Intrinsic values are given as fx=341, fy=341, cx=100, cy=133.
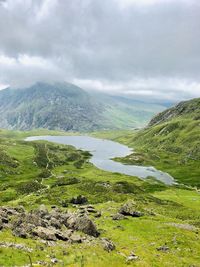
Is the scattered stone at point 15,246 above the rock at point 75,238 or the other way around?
above

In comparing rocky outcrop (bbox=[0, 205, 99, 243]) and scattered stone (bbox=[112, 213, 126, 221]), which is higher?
rocky outcrop (bbox=[0, 205, 99, 243])

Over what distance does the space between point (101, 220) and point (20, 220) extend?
2387 centimetres

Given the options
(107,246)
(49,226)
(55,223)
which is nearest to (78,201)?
(55,223)

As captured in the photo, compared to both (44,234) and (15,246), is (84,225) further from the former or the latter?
(15,246)

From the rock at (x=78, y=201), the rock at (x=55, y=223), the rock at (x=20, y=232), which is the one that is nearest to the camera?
the rock at (x=20, y=232)

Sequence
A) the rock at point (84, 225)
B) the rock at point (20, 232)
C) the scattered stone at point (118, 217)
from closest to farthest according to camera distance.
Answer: the rock at point (20, 232)
the rock at point (84, 225)
the scattered stone at point (118, 217)

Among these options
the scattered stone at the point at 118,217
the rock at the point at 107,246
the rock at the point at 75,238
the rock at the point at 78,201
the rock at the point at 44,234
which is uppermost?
the rock at the point at 44,234

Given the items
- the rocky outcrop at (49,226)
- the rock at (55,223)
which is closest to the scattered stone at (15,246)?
the rocky outcrop at (49,226)

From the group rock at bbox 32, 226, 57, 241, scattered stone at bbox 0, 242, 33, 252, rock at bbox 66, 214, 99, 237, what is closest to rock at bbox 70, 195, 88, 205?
rock at bbox 66, 214, 99, 237

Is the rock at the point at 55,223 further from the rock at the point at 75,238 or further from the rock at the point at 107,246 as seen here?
the rock at the point at 107,246

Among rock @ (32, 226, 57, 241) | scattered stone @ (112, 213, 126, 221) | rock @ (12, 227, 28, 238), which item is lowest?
scattered stone @ (112, 213, 126, 221)

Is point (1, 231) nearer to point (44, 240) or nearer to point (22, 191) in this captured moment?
point (44, 240)

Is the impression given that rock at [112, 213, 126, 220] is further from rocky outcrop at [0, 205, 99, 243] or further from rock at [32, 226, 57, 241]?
rock at [32, 226, 57, 241]

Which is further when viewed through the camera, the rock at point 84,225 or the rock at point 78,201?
the rock at point 78,201
